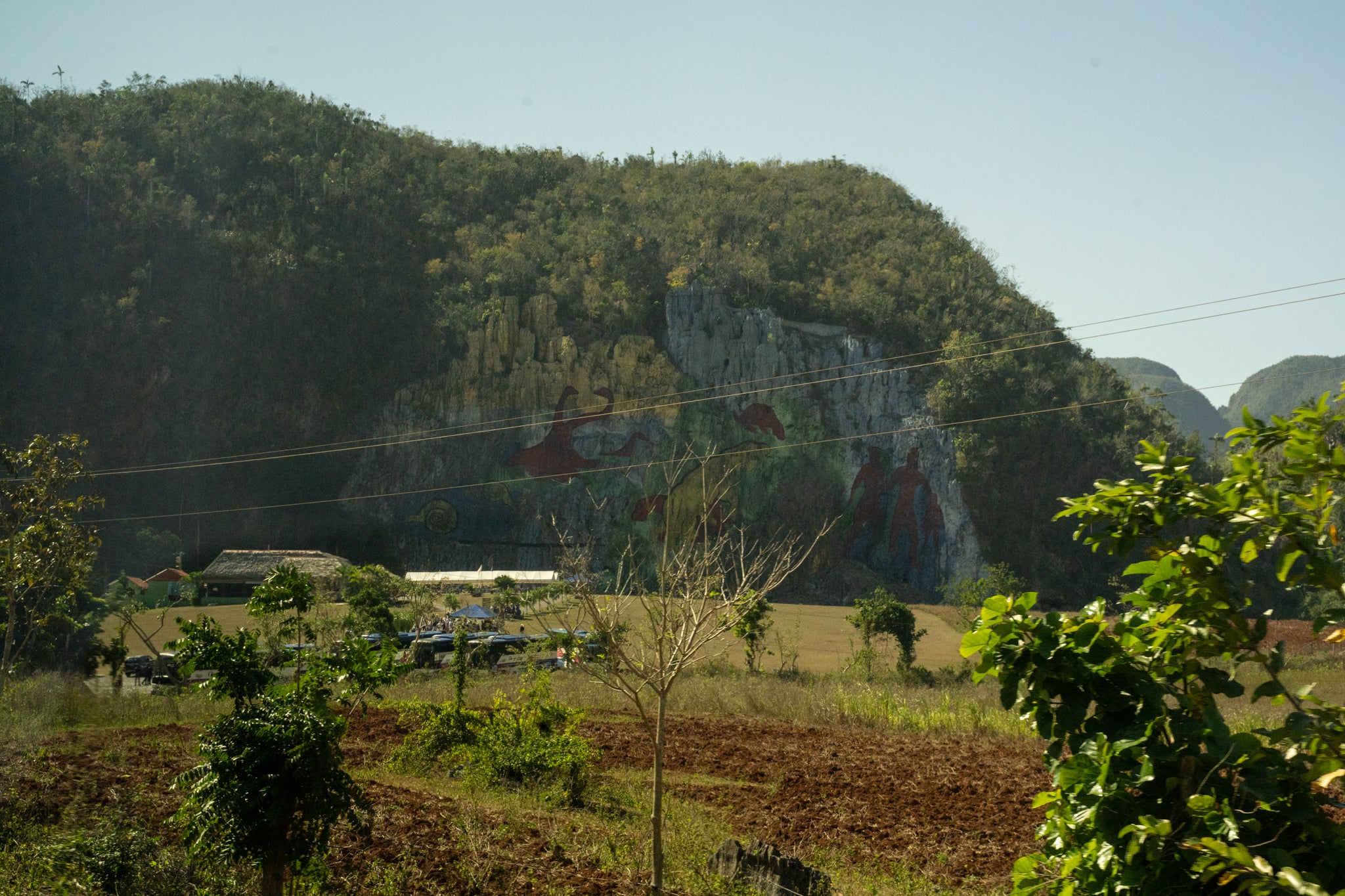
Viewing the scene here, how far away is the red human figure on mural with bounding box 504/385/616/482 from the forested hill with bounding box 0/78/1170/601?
6.70 m

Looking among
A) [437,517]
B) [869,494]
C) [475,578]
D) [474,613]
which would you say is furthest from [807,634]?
[437,517]

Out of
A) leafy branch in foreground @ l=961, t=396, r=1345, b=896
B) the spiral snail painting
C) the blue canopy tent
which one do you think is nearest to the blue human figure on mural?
the spiral snail painting

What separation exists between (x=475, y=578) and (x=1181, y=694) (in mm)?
41312

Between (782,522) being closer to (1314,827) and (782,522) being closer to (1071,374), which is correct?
(1071,374)

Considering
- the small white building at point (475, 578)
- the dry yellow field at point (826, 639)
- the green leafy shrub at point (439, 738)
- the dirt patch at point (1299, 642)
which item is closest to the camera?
the green leafy shrub at point (439, 738)

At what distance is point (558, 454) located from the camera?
52812 mm

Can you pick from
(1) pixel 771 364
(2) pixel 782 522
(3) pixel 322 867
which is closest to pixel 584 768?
(3) pixel 322 867

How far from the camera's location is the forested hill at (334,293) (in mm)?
52562

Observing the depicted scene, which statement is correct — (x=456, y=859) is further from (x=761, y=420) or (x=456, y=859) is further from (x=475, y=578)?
(x=761, y=420)

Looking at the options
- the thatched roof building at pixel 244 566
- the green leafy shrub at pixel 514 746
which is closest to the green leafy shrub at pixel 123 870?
the green leafy shrub at pixel 514 746

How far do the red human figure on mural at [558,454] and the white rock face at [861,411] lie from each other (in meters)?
8.01

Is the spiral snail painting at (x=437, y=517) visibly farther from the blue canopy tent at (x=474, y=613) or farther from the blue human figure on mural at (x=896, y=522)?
the blue human figure on mural at (x=896, y=522)

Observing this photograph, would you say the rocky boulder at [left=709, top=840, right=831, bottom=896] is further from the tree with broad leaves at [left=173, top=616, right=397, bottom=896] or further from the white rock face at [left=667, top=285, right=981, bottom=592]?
the white rock face at [left=667, top=285, right=981, bottom=592]

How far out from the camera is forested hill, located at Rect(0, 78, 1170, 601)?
52.6m
